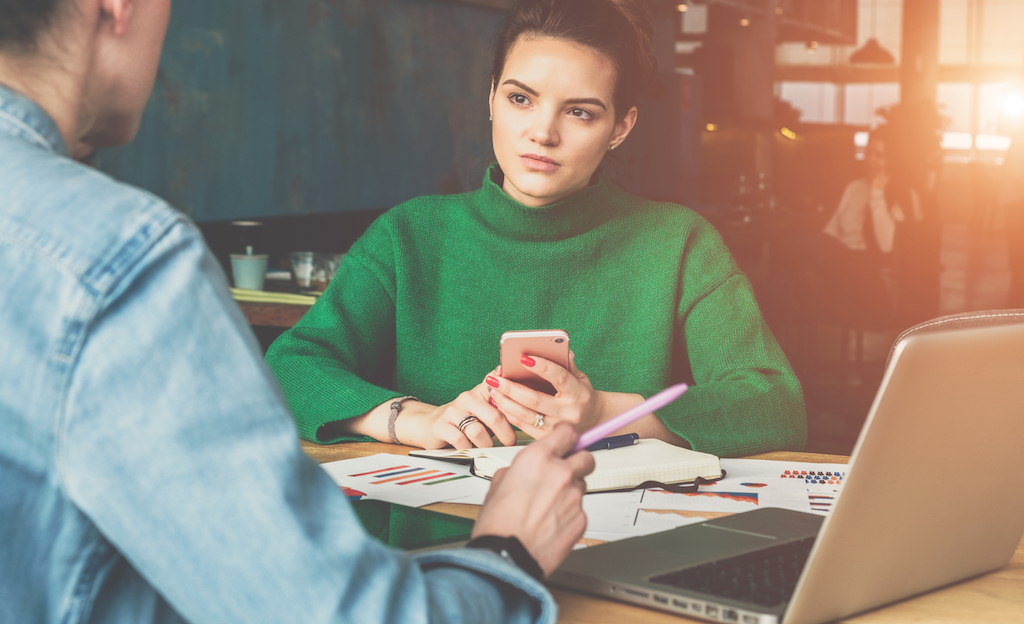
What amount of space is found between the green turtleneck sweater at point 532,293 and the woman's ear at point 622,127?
8 centimetres

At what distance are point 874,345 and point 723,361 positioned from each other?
5533 millimetres

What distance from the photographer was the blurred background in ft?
10.8

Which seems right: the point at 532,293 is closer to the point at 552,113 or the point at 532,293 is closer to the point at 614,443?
the point at 552,113

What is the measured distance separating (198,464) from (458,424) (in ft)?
2.68

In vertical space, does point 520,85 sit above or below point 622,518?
above

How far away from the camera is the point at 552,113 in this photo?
5.30ft

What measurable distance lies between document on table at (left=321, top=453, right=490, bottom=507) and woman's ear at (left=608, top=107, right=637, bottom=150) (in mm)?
779

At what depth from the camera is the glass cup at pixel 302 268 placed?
117 inches

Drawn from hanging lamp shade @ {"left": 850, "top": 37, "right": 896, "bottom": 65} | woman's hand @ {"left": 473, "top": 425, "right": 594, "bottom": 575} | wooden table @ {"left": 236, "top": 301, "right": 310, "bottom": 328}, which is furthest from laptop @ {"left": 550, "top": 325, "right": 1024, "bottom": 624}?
hanging lamp shade @ {"left": 850, "top": 37, "right": 896, "bottom": 65}

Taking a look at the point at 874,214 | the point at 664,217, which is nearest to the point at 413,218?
the point at 664,217

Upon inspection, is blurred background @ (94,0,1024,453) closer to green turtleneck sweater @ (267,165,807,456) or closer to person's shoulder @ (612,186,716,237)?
person's shoulder @ (612,186,716,237)

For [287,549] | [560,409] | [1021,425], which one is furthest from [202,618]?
[560,409]

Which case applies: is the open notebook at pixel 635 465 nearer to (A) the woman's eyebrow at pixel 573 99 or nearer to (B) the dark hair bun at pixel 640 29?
(A) the woman's eyebrow at pixel 573 99

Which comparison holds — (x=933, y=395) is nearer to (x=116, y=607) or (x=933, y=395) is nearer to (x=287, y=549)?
(x=287, y=549)
